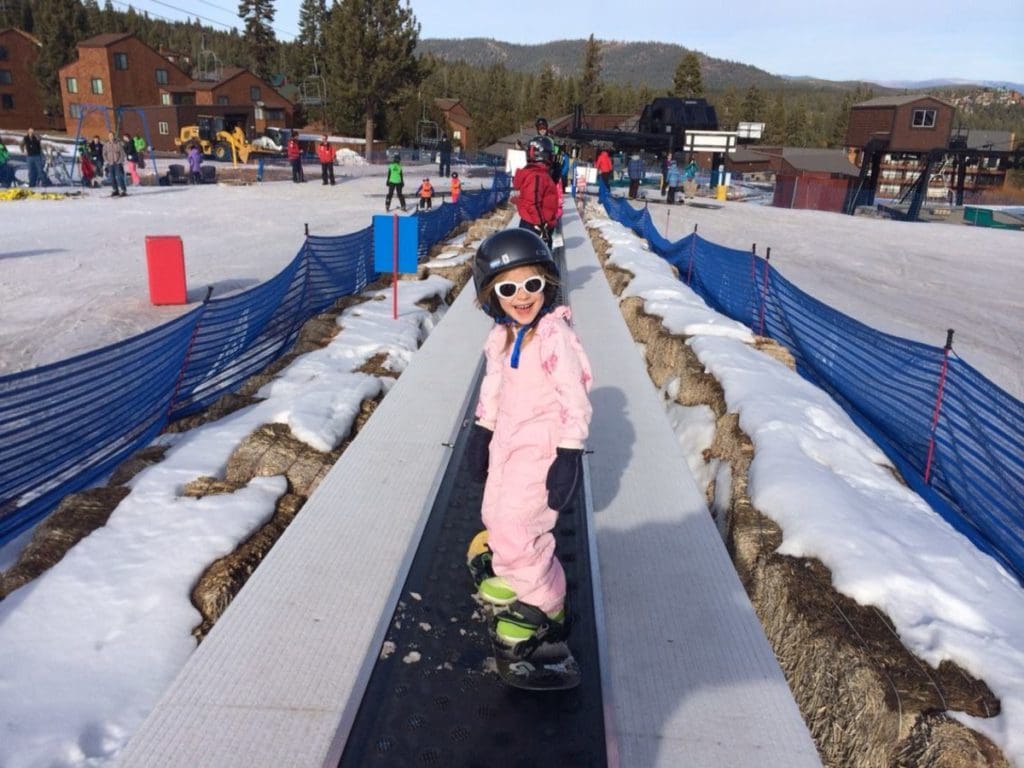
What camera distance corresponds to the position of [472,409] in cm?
554

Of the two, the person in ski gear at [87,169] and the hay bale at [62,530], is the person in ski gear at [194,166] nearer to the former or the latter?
the person in ski gear at [87,169]

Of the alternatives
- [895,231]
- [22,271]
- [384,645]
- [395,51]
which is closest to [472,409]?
[384,645]

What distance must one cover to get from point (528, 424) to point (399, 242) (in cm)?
633

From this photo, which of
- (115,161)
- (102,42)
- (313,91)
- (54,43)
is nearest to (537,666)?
(115,161)

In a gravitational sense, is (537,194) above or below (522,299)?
above

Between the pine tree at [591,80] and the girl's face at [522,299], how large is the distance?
11214 cm

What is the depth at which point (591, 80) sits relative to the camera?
A: 355 ft

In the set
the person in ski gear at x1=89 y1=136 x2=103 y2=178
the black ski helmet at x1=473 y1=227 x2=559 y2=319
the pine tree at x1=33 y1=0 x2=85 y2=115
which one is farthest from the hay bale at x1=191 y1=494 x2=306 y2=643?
the pine tree at x1=33 y1=0 x2=85 y2=115

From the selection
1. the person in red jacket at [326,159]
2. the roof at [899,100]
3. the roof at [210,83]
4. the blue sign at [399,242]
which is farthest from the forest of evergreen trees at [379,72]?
the blue sign at [399,242]

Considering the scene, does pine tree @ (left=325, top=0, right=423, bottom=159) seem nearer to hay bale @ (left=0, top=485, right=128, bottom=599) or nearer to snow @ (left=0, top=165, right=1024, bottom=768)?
snow @ (left=0, top=165, right=1024, bottom=768)

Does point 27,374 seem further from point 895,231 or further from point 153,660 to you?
point 895,231

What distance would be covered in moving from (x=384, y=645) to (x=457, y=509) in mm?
1188

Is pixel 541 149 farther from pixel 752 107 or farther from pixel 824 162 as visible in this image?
pixel 752 107

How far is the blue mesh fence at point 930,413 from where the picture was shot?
183 inches
